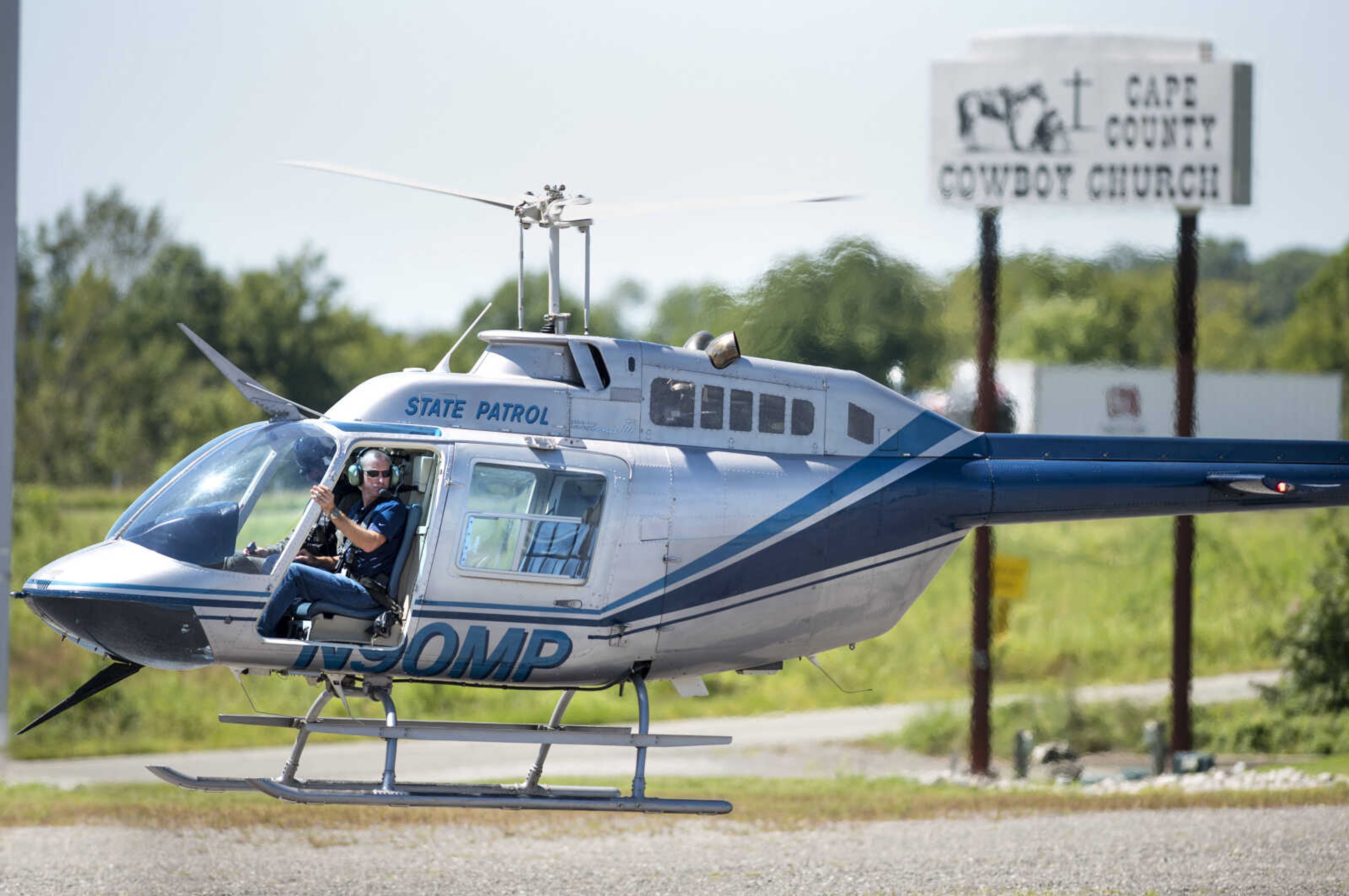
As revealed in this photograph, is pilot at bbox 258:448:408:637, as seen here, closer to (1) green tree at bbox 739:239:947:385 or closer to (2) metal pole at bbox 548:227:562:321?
(2) metal pole at bbox 548:227:562:321

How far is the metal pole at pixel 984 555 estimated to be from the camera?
1972cm

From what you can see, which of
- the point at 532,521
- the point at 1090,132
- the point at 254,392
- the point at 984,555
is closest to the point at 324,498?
the point at 254,392

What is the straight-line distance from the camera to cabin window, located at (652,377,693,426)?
9930 millimetres

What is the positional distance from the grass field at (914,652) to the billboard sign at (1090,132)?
770cm

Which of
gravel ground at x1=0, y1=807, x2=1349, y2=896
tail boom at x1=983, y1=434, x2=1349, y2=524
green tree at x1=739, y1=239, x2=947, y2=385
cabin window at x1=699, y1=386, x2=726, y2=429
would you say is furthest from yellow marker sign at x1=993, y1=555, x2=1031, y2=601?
cabin window at x1=699, y1=386, x2=726, y2=429

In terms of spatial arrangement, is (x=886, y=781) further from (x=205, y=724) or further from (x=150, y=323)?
(x=150, y=323)

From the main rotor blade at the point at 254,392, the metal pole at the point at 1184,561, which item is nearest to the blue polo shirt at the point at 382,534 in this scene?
the main rotor blade at the point at 254,392

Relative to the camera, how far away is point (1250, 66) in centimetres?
1986

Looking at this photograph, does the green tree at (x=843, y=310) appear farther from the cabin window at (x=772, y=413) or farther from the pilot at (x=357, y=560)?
the pilot at (x=357, y=560)

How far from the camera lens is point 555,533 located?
9.31 m

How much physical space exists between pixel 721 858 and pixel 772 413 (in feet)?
17.2

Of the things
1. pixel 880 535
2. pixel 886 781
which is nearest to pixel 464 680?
pixel 880 535

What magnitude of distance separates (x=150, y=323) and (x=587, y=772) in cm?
2323

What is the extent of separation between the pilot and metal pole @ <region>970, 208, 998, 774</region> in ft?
39.3
